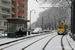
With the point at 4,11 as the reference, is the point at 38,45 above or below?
below

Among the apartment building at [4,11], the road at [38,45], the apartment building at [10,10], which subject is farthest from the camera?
the apartment building at [10,10]

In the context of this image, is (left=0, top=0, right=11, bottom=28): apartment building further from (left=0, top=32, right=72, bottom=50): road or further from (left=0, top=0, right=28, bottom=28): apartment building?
(left=0, top=32, right=72, bottom=50): road

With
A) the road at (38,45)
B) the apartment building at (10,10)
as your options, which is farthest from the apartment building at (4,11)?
the road at (38,45)

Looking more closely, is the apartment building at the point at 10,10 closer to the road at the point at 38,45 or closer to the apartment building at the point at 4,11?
the apartment building at the point at 4,11

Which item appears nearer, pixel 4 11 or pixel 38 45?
pixel 38 45

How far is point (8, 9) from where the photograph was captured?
58250 mm

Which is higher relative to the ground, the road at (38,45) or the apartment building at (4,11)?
the apartment building at (4,11)

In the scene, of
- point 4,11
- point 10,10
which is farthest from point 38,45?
point 10,10

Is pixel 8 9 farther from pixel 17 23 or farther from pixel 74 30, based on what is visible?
pixel 74 30

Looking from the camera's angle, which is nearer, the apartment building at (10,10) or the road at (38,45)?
the road at (38,45)

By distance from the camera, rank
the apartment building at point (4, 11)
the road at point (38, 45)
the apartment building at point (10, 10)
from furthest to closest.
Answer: the apartment building at point (10, 10) → the apartment building at point (4, 11) → the road at point (38, 45)

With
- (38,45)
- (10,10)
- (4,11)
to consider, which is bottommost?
(38,45)

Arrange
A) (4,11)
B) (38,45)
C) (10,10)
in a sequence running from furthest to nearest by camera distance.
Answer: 1. (10,10)
2. (4,11)
3. (38,45)

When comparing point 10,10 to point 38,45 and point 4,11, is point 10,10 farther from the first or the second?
point 38,45
